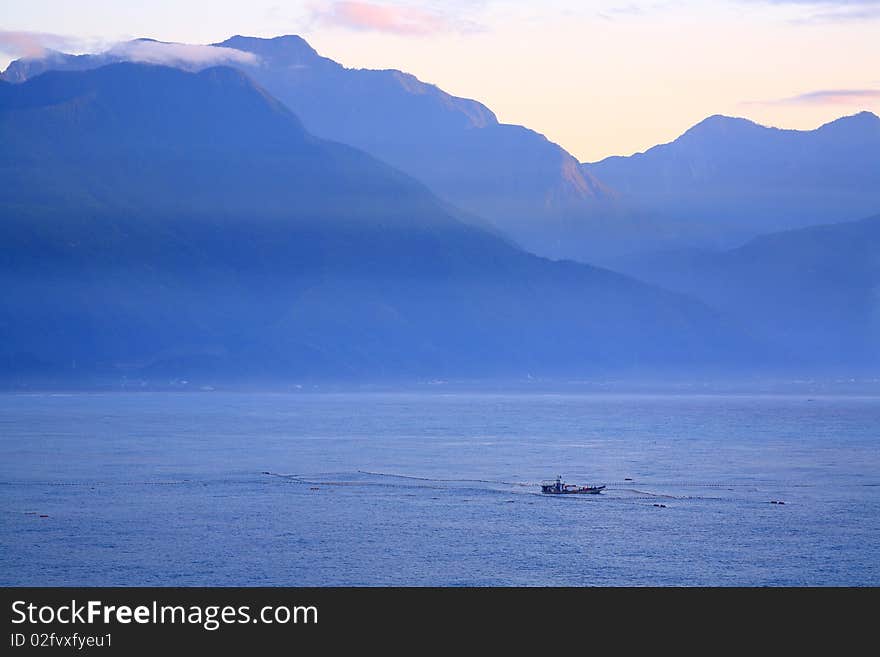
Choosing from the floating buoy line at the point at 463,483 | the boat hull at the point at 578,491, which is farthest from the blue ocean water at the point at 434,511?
the boat hull at the point at 578,491

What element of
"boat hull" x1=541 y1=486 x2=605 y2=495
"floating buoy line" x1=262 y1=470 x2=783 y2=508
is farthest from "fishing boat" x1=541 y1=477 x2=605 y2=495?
"floating buoy line" x1=262 y1=470 x2=783 y2=508

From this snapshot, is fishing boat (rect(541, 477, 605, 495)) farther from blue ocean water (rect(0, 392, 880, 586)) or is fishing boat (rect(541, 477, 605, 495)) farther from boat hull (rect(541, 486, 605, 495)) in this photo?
blue ocean water (rect(0, 392, 880, 586))

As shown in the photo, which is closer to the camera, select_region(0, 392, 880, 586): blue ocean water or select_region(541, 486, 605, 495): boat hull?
select_region(0, 392, 880, 586): blue ocean water

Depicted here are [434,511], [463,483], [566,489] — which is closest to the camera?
[434,511]

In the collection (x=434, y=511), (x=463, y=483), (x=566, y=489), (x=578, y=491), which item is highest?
(x=463, y=483)

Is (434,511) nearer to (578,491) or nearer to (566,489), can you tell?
(566,489)

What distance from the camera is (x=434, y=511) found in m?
83.4

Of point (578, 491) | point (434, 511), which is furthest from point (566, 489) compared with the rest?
point (434, 511)

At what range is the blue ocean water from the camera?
61.1 meters

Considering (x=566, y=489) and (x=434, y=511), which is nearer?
(x=434, y=511)

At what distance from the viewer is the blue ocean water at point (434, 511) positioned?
2405 inches

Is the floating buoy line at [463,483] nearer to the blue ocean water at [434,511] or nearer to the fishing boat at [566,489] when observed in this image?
the blue ocean water at [434,511]

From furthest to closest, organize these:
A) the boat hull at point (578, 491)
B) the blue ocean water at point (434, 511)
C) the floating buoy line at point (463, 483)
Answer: the boat hull at point (578, 491)
the floating buoy line at point (463, 483)
the blue ocean water at point (434, 511)
